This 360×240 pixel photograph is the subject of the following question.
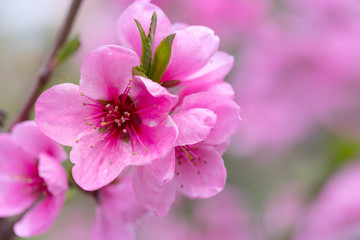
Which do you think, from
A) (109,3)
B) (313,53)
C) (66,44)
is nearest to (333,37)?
(313,53)

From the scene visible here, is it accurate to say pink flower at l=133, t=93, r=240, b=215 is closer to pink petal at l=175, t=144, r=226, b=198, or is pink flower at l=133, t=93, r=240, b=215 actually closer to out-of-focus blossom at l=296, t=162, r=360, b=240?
pink petal at l=175, t=144, r=226, b=198

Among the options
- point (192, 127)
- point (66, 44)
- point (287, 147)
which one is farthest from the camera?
point (287, 147)

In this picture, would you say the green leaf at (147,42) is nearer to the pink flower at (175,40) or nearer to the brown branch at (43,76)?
the pink flower at (175,40)

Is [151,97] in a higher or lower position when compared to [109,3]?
higher

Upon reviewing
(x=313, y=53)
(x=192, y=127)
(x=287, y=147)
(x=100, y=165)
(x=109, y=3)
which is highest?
(x=192, y=127)

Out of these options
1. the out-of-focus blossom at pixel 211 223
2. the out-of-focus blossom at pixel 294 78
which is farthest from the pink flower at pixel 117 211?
the out-of-focus blossom at pixel 294 78

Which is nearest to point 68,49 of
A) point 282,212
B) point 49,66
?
point 49,66

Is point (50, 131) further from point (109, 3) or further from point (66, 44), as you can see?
point (109, 3)

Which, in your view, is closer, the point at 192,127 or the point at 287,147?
the point at 192,127

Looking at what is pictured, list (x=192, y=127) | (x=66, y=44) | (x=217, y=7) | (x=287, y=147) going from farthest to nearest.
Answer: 1. (x=287, y=147)
2. (x=217, y=7)
3. (x=66, y=44)
4. (x=192, y=127)
